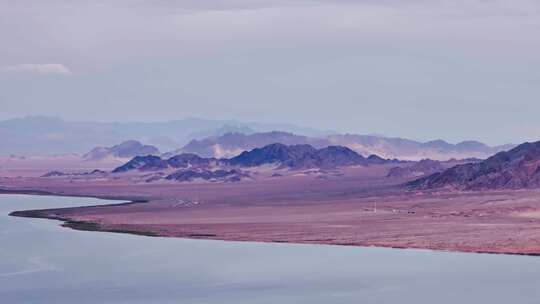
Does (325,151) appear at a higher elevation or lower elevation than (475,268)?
higher

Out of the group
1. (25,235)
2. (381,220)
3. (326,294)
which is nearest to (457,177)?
(381,220)

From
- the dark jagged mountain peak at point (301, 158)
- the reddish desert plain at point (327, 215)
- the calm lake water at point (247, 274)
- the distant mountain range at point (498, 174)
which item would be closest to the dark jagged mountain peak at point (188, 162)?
the dark jagged mountain peak at point (301, 158)

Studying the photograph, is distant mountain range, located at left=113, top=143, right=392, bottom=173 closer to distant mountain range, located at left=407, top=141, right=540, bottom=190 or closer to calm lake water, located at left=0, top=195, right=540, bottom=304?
distant mountain range, located at left=407, top=141, right=540, bottom=190

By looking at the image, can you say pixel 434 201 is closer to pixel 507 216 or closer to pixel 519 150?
pixel 507 216

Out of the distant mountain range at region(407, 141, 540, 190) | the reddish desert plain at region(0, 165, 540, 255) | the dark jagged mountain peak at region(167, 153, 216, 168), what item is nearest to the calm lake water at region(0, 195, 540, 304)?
the reddish desert plain at region(0, 165, 540, 255)

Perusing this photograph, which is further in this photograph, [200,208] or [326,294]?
[200,208]

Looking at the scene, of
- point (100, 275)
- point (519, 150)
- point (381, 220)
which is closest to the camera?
point (100, 275)
